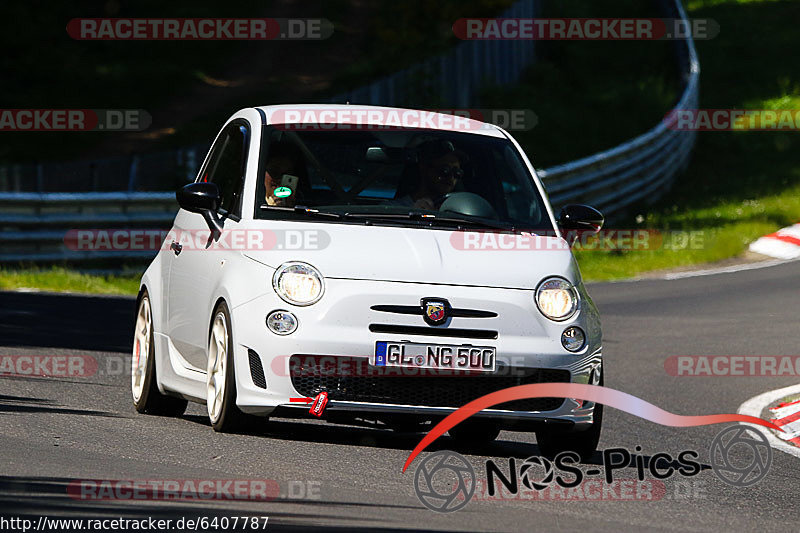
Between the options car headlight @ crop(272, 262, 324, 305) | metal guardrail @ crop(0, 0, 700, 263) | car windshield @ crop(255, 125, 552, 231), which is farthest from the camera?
metal guardrail @ crop(0, 0, 700, 263)

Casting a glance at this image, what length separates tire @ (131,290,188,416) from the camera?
955 centimetres

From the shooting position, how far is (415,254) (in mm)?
8227

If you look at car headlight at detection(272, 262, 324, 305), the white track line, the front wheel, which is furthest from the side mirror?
the white track line

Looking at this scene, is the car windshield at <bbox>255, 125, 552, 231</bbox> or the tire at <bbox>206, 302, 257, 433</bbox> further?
the car windshield at <bbox>255, 125, 552, 231</bbox>

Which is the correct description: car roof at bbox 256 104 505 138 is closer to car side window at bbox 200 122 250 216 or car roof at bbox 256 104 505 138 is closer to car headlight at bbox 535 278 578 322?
car side window at bbox 200 122 250 216

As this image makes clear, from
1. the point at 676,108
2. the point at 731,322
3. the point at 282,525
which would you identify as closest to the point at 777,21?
the point at 676,108

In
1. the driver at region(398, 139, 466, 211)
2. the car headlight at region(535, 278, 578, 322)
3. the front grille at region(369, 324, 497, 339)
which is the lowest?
the front grille at region(369, 324, 497, 339)

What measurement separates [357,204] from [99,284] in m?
9.18

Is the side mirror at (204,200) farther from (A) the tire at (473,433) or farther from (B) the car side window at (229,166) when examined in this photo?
(A) the tire at (473,433)

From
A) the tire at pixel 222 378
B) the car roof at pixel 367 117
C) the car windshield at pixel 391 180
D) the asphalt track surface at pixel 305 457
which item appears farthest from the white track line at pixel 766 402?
the tire at pixel 222 378

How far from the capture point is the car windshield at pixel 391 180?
8789 millimetres

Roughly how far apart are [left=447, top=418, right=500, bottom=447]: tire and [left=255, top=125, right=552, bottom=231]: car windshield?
116 centimetres

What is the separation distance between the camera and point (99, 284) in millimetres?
17547

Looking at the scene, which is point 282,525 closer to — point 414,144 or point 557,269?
point 557,269
